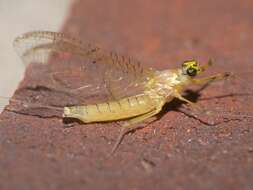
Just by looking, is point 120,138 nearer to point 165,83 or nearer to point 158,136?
point 158,136

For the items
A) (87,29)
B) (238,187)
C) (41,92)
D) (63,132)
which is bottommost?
(238,187)

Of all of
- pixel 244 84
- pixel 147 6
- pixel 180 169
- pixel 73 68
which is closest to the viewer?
pixel 180 169

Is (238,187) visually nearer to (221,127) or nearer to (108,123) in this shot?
(221,127)

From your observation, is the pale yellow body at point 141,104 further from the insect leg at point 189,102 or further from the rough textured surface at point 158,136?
the rough textured surface at point 158,136

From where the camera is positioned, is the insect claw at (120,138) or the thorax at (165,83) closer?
the insect claw at (120,138)

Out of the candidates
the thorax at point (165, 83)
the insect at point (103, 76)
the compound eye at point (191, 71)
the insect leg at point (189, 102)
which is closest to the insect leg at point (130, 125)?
the insect at point (103, 76)

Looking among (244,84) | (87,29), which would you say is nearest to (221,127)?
(244,84)
